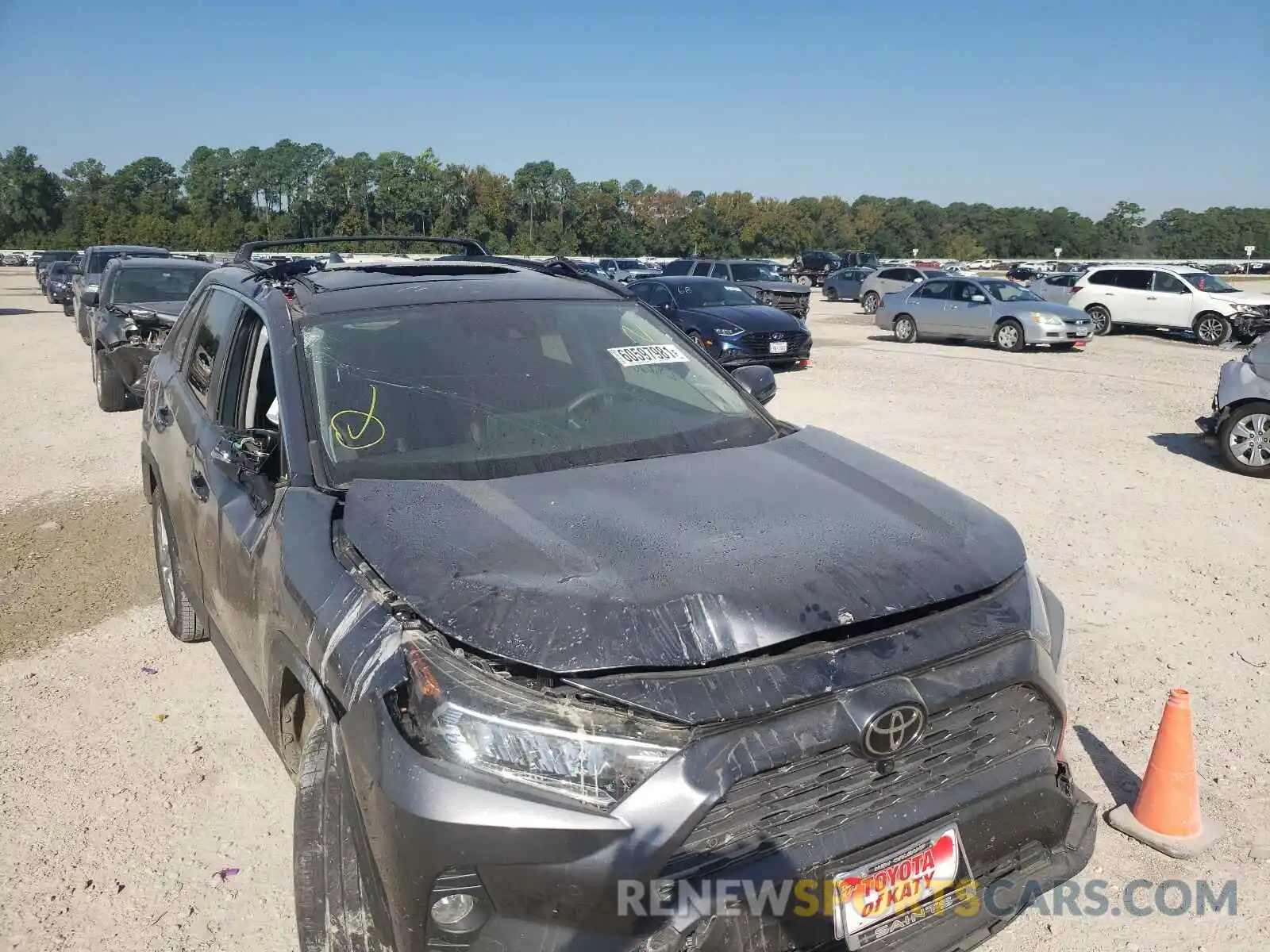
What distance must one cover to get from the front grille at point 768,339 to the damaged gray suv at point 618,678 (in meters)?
12.7

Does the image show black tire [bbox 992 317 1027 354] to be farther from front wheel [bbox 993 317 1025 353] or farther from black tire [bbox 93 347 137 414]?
black tire [bbox 93 347 137 414]

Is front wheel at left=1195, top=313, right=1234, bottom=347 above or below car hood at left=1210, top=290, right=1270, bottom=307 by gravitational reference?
below

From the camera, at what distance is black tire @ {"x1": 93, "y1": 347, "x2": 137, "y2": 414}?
34.6ft

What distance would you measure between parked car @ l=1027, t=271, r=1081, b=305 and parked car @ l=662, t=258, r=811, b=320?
6.30 meters

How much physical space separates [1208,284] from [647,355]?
23362 mm

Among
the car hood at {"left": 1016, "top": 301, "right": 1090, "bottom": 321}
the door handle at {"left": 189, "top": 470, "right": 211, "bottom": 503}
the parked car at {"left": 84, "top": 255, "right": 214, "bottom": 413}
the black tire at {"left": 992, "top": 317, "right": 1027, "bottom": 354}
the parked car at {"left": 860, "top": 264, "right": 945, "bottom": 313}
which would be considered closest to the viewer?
the door handle at {"left": 189, "top": 470, "right": 211, "bottom": 503}

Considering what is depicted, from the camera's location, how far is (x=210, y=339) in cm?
439

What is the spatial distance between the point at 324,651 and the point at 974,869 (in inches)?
64.8

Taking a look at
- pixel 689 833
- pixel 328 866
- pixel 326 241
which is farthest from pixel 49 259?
pixel 689 833

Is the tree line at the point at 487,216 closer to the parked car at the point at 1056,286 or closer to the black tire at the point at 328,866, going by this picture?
the parked car at the point at 1056,286

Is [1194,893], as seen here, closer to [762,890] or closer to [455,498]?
[762,890]

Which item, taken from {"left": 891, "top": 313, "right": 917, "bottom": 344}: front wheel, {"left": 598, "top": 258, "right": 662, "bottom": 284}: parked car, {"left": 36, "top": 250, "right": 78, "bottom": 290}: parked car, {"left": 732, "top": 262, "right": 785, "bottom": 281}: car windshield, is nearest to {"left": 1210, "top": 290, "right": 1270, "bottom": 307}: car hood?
{"left": 891, "top": 313, "right": 917, "bottom": 344}: front wheel

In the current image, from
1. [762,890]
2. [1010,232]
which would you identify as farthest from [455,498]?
[1010,232]

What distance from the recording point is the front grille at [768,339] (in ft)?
52.1
